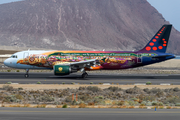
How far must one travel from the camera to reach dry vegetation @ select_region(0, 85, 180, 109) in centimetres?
2172

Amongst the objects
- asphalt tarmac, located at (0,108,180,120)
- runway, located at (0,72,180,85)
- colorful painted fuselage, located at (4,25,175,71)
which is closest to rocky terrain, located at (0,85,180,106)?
asphalt tarmac, located at (0,108,180,120)

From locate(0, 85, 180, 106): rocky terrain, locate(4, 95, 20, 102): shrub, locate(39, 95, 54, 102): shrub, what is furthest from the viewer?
locate(39, 95, 54, 102): shrub

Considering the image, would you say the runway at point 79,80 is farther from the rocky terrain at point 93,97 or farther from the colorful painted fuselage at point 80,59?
the rocky terrain at point 93,97

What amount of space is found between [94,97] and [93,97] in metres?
0.21

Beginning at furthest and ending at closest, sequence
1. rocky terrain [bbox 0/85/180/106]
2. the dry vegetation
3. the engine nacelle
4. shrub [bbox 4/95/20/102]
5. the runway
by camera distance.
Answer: the engine nacelle
the runway
shrub [bbox 4/95/20/102]
rocky terrain [bbox 0/85/180/106]
the dry vegetation

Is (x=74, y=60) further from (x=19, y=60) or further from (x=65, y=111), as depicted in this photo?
(x=65, y=111)

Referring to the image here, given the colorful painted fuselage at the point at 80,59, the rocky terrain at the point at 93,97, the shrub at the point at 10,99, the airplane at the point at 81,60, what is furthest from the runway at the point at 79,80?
the shrub at the point at 10,99

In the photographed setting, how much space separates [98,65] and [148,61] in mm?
7776

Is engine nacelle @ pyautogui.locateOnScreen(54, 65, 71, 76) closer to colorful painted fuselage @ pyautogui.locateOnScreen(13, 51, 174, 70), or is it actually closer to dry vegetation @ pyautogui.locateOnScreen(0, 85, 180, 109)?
colorful painted fuselage @ pyautogui.locateOnScreen(13, 51, 174, 70)

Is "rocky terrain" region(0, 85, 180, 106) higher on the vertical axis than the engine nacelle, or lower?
lower

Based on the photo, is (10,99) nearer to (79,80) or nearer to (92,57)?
(79,80)

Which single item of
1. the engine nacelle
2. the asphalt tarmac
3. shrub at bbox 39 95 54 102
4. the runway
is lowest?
the asphalt tarmac

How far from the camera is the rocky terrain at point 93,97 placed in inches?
870

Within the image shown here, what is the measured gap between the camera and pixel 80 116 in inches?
614
